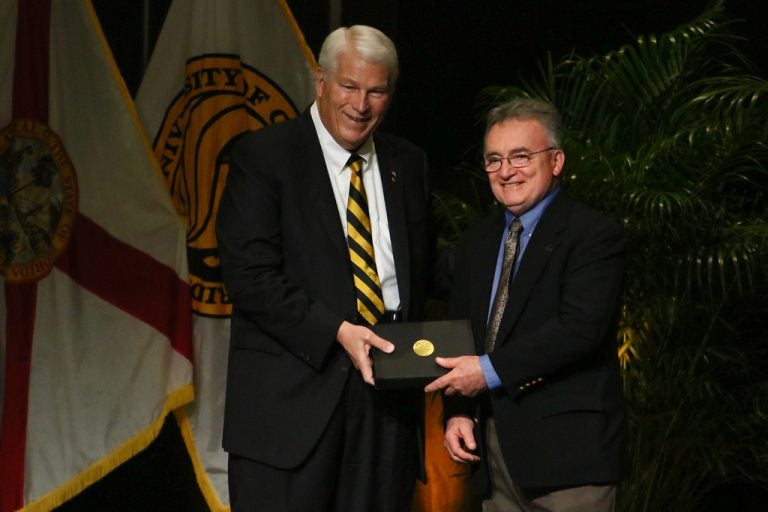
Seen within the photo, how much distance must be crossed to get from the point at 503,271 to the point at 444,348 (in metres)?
0.25

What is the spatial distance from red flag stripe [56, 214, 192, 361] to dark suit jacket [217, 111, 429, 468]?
1.15 meters

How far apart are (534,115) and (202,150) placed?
1722 millimetres

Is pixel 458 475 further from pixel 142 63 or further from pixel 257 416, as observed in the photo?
pixel 142 63

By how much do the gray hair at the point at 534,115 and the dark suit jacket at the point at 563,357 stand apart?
16cm

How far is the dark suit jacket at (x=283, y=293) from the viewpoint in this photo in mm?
3020

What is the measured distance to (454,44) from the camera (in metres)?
5.25

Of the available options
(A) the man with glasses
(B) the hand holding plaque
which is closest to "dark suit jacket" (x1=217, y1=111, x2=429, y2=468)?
(B) the hand holding plaque

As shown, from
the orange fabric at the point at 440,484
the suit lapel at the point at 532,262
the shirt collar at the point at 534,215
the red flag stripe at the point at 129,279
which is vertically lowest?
the orange fabric at the point at 440,484

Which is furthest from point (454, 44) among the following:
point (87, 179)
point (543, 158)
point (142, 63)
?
point (543, 158)

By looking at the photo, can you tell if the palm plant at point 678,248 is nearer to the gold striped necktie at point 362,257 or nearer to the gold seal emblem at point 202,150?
the gold seal emblem at point 202,150

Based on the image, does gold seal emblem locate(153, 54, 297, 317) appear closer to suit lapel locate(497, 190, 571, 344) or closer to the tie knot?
the tie knot

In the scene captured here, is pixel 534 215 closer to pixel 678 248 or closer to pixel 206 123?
pixel 678 248

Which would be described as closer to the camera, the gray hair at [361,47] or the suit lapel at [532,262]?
the suit lapel at [532,262]

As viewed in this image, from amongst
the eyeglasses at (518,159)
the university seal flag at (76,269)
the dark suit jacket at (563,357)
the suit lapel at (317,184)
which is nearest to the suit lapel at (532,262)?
the dark suit jacket at (563,357)
